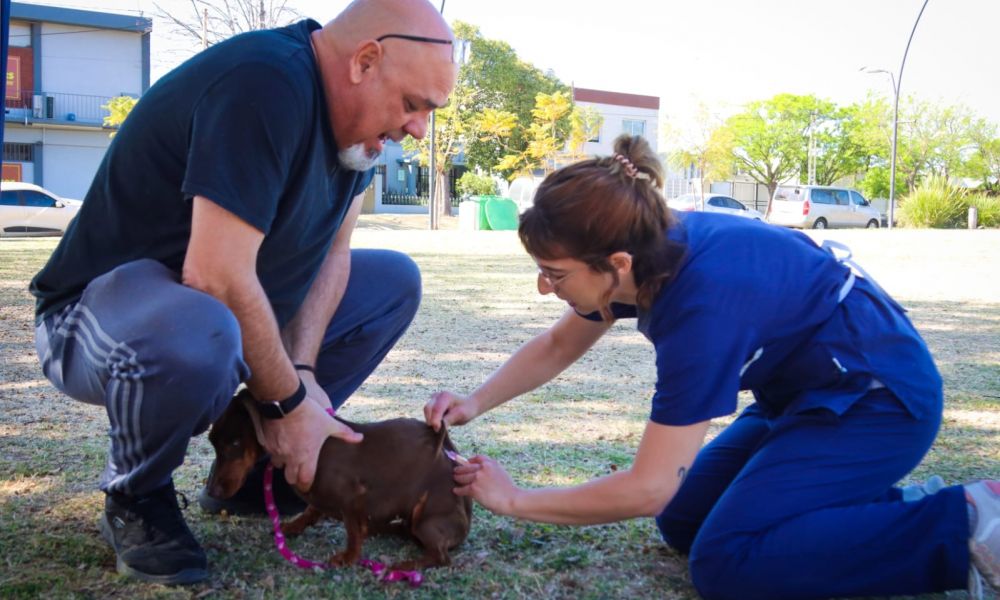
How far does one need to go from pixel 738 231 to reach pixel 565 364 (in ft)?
2.50

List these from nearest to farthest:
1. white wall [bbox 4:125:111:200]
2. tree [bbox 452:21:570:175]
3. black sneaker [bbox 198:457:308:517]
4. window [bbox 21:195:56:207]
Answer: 1. black sneaker [bbox 198:457:308:517]
2. window [bbox 21:195:56:207]
3. white wall [bbox 4:125:111:200]
4. tree [bbox 452:21:570:175]

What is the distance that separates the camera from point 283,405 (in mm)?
2398

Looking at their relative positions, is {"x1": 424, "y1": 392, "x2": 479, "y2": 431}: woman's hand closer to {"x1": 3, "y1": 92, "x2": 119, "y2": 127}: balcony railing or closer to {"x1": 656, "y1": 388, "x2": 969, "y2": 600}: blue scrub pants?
{"x1": 656, "y1": 388, "x2": 969, "y2": 600}: blue scrub pants

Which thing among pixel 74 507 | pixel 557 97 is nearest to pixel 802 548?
pixel 74 507

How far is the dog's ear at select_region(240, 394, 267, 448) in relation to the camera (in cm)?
249

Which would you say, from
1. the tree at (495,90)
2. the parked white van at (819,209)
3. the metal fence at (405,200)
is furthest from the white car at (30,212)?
the parked white van at (819,209)

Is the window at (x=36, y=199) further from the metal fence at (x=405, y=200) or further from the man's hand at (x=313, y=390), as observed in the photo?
the man's hand at (x=313, y=390)

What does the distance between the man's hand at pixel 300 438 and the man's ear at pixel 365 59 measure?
0.88 metres

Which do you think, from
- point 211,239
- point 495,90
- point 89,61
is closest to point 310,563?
point 211,239

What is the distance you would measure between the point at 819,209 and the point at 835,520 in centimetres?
3510

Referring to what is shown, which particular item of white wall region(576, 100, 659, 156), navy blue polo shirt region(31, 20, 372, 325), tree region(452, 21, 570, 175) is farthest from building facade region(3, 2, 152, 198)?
navy blue polo shirt region(31, 20, 372, 325)

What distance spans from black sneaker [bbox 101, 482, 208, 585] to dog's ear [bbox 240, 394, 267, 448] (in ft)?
0.89

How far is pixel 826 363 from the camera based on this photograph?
7.95 feet

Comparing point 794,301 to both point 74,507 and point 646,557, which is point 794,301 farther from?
point 74,507
